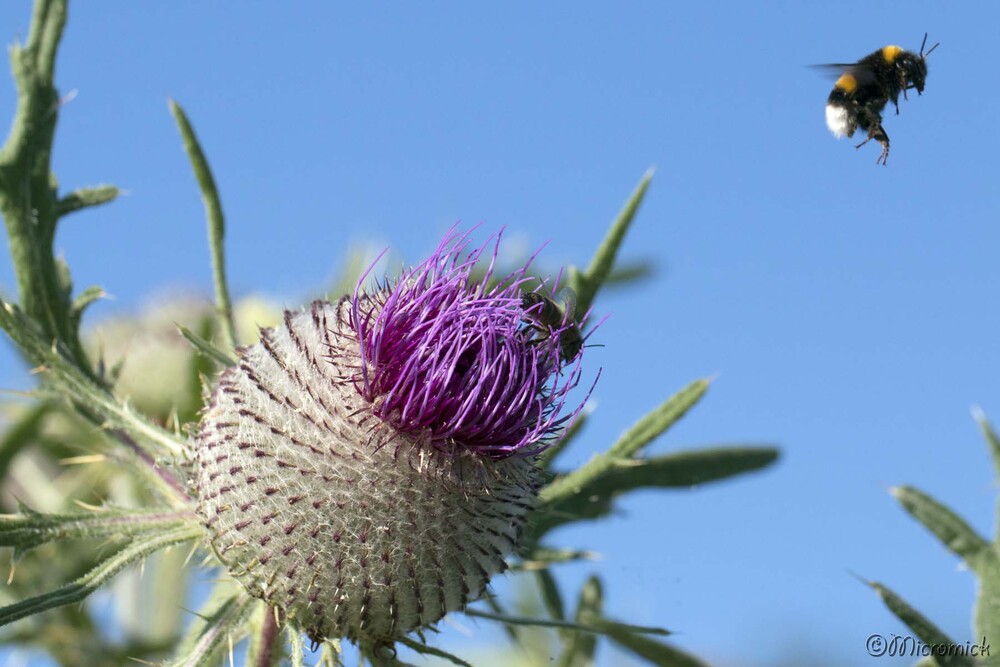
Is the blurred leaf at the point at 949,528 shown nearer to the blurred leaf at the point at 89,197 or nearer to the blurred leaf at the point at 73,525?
the blurred leaf at the point at 73,525

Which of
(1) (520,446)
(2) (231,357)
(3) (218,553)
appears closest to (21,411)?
(2) (231,357)

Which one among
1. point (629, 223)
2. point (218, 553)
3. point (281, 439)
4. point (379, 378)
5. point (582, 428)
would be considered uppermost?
point (629, 223)

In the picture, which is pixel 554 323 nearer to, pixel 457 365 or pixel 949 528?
pixel 457 365

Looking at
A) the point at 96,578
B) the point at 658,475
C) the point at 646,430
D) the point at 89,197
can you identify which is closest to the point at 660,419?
the point at 646,430

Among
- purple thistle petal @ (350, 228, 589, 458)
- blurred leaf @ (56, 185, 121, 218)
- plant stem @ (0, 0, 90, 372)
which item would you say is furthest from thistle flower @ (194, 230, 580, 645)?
blurred leaf @ (56, 185, 121, 218)

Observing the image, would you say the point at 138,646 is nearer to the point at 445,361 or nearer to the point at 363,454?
the point at 363,454

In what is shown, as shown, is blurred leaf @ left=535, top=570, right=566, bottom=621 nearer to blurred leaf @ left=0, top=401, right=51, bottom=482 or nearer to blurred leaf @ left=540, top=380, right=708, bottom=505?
blurred leaf @ left=540, top=380, right=708, bottom=505
